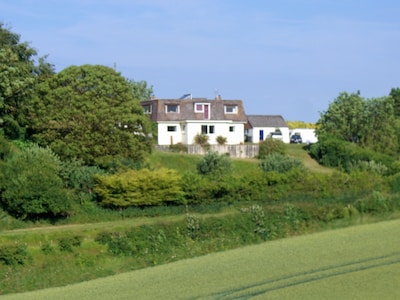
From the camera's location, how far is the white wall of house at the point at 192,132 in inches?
3179

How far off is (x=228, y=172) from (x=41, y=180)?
16.7 meters

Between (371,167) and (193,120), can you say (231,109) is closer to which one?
(193,120)

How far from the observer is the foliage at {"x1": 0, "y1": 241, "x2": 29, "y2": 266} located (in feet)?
104

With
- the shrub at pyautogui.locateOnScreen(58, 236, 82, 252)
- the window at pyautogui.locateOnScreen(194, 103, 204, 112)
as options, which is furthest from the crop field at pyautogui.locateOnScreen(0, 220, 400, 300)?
the window at pyautogui.locateOnScreen(194, 103, 204, 112)

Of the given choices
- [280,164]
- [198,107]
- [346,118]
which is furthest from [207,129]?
[280,164]

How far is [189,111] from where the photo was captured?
8225cm

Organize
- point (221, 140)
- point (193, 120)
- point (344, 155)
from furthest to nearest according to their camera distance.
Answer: point (193, 120) < point (221, 140) < point (344, 155)

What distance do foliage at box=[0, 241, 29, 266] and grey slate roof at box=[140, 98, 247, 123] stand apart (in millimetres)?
48787

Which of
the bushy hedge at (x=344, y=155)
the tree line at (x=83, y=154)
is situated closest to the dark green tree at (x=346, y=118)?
the bushy hedge at (x=344, y=155)

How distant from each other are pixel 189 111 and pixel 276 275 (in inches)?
2282

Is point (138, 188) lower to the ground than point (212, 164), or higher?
lower

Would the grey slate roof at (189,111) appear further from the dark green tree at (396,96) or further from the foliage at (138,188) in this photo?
the dark green tree at (396,96)

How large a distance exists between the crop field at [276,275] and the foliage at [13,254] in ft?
14.8

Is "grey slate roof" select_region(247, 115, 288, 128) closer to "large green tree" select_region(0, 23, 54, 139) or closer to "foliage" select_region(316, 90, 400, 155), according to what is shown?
"foliage" select_region(316, 90, 400, 155)
